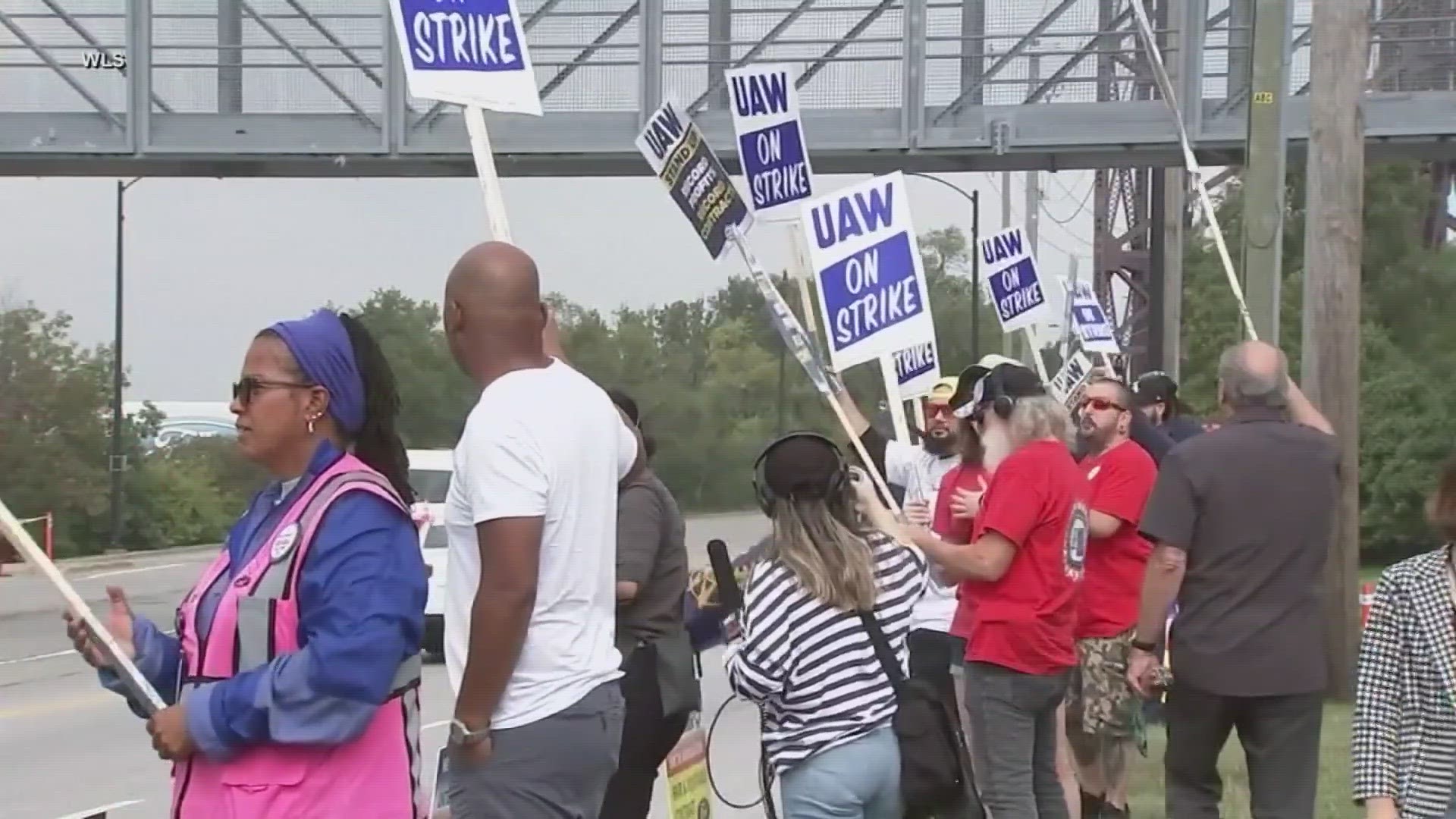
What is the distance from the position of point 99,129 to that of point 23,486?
21248mm

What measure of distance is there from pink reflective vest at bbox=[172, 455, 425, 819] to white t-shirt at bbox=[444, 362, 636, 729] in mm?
350

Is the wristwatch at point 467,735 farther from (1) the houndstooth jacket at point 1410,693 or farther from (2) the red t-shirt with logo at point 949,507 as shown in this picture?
(2) the red t-shirt with logo at point 949,507

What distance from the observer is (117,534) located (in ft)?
139

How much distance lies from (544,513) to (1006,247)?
15974 mm

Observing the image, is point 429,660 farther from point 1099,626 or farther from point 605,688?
point 605,688

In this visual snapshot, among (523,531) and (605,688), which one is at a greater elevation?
(523,531)

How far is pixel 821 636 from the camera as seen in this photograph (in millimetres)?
5188

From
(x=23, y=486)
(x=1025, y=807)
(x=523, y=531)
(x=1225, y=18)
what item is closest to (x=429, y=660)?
(x=1225, y=18)

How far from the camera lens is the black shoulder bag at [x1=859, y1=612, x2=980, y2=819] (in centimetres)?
524

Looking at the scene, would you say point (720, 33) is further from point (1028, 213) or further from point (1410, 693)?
point (1028, 213)

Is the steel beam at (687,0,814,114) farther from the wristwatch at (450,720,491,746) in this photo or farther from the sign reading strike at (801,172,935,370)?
the wristwatch at (450,720,491,746)

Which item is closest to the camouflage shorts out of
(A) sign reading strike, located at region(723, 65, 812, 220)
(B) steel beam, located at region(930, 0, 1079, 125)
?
(A) sign reading strike, located at region(723, 65, 812, 220)

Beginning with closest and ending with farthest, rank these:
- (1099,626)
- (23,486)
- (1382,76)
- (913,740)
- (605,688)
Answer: (605,688), (913,740), (1099,626), (1382,76), (23,486)

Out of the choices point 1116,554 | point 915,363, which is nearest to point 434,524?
point 915,363
